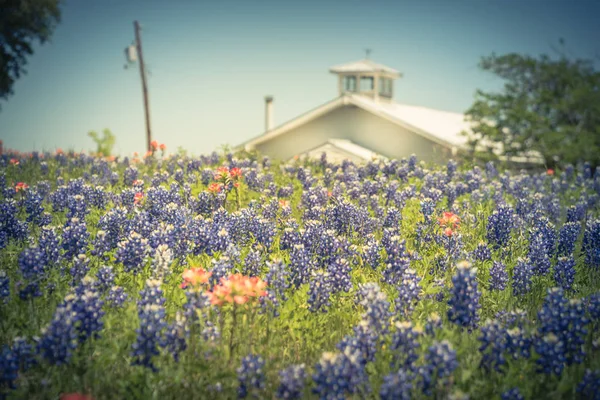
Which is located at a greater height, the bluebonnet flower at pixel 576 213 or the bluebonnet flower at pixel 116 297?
the bluebonnet flower at pixel 116 297

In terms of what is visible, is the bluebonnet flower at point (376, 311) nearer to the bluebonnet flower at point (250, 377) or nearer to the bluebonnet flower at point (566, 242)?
the bluebonnet flower at point (250, 377)

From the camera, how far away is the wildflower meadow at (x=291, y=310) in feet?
14.3

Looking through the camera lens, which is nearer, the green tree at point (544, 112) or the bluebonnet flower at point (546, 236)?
the bluebonnet flower at point (546, 236)

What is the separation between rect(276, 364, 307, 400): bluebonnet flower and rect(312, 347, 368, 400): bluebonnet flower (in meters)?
0.15

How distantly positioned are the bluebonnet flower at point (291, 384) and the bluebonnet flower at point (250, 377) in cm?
22

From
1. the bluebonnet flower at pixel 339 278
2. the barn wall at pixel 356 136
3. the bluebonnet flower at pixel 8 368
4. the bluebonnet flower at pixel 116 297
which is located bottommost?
the barn wall at pixel 356 136

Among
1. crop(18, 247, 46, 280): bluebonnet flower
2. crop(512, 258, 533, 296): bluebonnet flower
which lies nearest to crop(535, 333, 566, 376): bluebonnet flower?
crop(512, 258, 533, 296): bluebonnet flower

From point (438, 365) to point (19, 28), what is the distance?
1370 inches

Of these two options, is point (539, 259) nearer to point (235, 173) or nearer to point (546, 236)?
point (546, 236)

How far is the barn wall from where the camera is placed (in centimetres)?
3025

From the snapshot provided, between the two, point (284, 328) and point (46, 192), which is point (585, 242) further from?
point (46, 192)

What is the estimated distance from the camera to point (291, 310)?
18.1 feet

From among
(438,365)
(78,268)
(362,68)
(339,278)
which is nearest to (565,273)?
(339,278)

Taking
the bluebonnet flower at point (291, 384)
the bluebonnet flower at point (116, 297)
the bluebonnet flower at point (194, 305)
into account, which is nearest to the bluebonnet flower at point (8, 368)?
the bluebonnet flower at point (116, 297)
